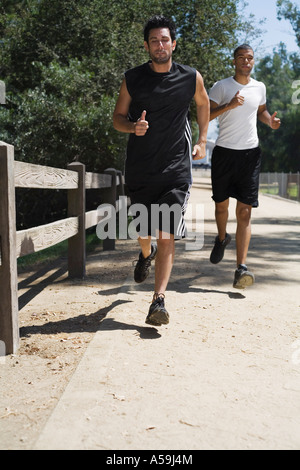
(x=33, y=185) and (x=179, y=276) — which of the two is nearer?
(x=33, y=185)

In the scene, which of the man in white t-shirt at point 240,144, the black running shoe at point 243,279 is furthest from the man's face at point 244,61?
the black running shoe at point 243,279

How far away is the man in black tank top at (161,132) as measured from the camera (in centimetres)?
439

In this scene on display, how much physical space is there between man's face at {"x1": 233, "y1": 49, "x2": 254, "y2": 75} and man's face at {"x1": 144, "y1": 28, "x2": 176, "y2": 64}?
138 cm

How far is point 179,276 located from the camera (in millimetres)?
6395

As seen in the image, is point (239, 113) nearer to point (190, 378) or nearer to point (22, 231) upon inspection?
point (22, 231)

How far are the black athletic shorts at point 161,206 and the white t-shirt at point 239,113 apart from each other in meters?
1.37

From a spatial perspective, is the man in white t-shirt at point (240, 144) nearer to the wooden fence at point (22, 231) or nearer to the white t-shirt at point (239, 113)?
the white t-shirt at point (239, 113)

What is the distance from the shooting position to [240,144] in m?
5.75

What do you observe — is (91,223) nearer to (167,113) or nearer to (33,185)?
(33,185)

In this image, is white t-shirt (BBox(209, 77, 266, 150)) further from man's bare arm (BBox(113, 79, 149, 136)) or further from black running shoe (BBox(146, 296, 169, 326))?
black running shoe (BBox(146, 296, 169, 326))

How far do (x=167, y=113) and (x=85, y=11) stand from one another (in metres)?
13.9
